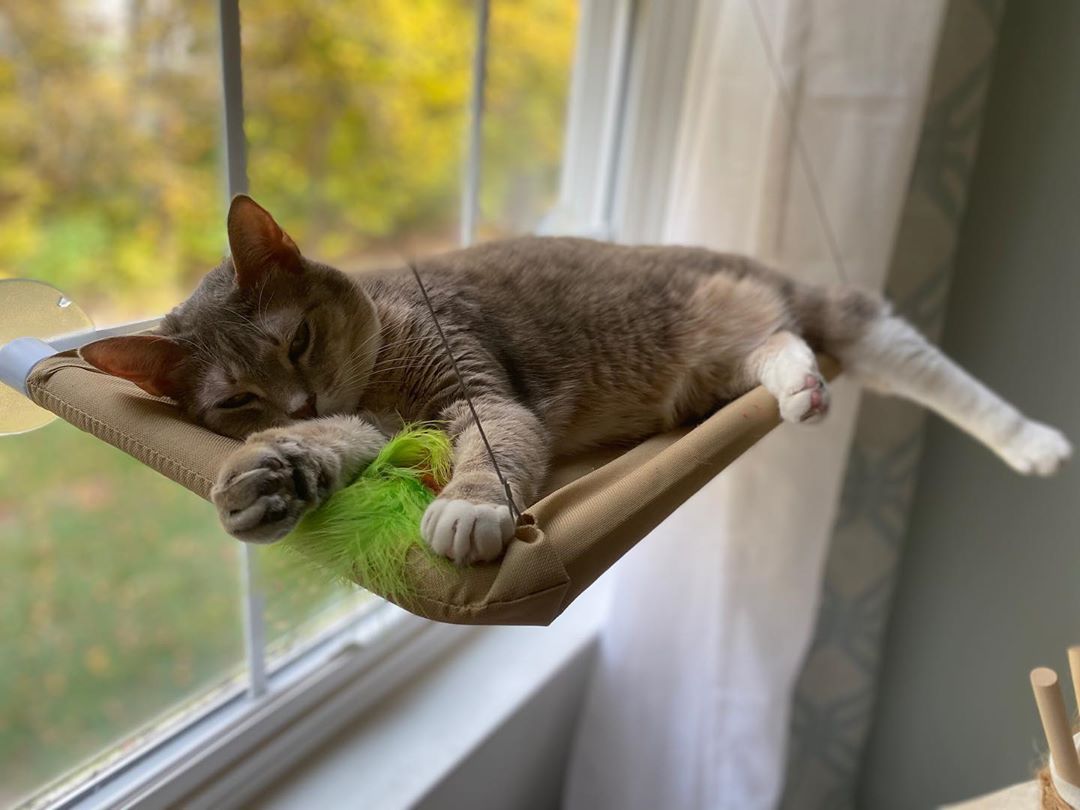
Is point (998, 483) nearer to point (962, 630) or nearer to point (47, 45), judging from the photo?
point (962, 630)

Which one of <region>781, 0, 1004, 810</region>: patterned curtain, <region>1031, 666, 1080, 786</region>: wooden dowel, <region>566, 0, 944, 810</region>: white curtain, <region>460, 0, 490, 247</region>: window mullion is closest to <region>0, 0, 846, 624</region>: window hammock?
<region>1031, 666, 1080, 786</region>: wooden dowel

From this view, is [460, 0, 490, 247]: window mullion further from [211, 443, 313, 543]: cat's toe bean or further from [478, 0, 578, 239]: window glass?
[211, 443, 313, 543]: cat's toe bean

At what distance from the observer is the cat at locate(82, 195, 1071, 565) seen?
2.08 ft

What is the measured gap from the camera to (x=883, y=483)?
1.47m

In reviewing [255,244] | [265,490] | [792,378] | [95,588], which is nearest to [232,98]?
[255,244]

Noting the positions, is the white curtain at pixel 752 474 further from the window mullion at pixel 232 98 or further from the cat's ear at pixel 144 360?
the cat's ear at pixel 144 360

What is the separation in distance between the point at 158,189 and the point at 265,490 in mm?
1435

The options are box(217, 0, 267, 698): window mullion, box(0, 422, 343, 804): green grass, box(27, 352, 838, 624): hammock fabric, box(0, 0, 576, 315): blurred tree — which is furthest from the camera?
box(0, 422, 343, 804): green grass

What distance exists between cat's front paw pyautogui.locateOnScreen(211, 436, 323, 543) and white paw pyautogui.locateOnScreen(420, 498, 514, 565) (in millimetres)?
100

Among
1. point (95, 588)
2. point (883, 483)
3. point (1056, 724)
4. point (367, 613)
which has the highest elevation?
point (1056, 724)

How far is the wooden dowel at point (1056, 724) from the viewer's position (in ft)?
2.21

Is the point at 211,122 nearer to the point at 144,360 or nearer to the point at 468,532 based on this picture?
the point at 144,360

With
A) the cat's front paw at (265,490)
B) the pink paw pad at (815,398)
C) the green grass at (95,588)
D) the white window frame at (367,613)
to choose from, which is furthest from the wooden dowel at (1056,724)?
the green grass at (95,588)

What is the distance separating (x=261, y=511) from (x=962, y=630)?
139 centimetres
